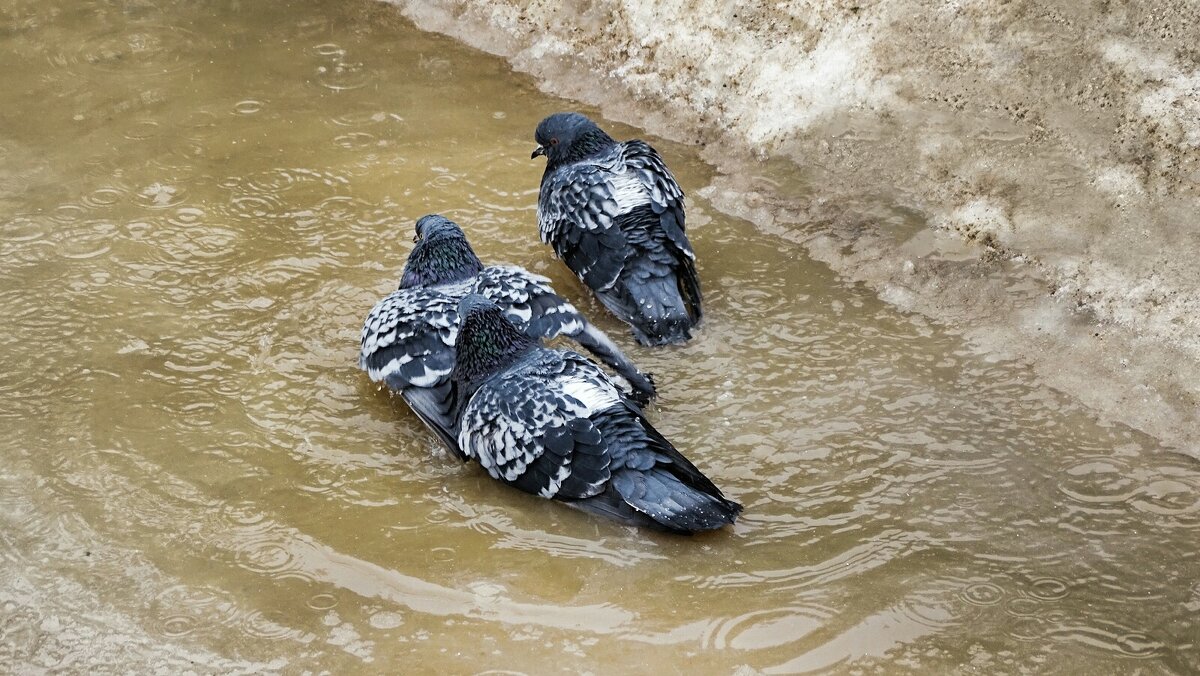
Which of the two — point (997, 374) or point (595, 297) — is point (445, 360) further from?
point (997, 374)

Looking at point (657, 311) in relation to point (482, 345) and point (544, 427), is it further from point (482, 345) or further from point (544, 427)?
point (544, 427)

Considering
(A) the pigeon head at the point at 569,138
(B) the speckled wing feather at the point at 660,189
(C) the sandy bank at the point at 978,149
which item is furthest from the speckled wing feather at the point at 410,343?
(C) the sandy bank at the point at 978,149

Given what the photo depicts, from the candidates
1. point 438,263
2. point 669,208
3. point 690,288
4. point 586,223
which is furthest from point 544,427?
point 669,208

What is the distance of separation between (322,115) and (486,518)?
4.00 meters

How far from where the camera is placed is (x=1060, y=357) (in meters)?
5.23

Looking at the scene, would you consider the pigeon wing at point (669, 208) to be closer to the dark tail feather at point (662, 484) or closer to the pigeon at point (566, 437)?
the pigeon at point (566, 437)

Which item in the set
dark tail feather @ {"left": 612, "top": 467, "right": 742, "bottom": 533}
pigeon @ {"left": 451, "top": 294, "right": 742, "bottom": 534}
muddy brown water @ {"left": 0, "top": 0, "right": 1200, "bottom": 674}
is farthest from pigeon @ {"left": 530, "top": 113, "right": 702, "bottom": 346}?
dark tail feather @ {"left": 612, "top": 467, "right": 742, "bottom": 533}

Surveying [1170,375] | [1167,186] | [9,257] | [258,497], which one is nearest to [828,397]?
[1170,375]

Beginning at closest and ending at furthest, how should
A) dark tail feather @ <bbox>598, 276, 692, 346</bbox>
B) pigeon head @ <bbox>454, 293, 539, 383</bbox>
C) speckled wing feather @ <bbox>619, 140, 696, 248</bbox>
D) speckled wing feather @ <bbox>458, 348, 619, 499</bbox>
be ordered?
speckled wing feather @ <bbox>458, 348, 619, 499</bbox> → pigeon head @ <bbox>454, 293, 539, 383</bbox> → dark tail feather @ <bbox>598, 276, 692, 346</bbox> → speckled wing feather @ <bbox>619, 140, 696, 248</bbox>

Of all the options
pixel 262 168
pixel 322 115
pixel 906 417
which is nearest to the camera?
pixel 906 417

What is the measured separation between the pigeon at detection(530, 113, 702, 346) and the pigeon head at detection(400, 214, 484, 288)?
59cm

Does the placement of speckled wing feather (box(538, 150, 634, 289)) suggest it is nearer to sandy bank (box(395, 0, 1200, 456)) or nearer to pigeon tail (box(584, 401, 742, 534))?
sandy bank (box(395, 0, 1200, 456))

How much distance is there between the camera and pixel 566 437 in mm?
4445

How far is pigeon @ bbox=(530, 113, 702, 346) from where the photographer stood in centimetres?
561
